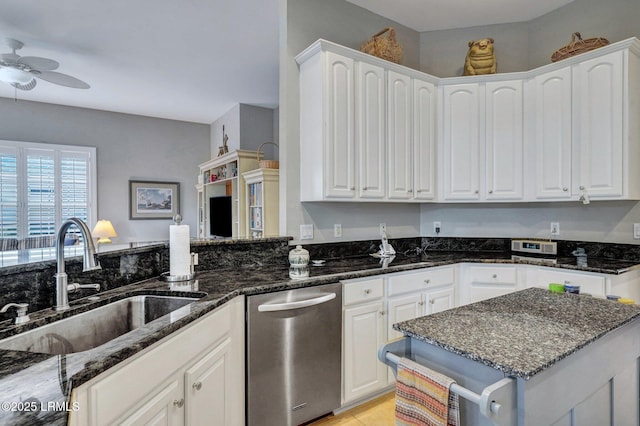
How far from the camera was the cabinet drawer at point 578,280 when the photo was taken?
2.34 meters

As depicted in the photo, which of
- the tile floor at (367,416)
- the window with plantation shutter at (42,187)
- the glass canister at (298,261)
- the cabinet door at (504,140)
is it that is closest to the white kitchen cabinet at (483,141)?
the cabinet door at (504,140)

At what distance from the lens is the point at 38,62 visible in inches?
123

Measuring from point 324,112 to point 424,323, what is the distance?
1717 millimetres

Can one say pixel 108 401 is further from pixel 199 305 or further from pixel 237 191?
pixel 237 191

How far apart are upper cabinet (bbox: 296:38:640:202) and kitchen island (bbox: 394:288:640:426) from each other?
4.82ft

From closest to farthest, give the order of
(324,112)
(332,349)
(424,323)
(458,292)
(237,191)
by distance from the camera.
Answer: (424,323) < (332,349) < (324,112) < (458,292) < (237,191)

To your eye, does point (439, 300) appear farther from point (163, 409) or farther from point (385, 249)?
point (163, 409)

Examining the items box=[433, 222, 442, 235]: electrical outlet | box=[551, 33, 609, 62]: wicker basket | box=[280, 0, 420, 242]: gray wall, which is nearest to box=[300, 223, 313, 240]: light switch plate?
box=[280, 0, 420, 242]: gray wall

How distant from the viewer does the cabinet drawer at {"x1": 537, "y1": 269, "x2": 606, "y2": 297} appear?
7.66ft

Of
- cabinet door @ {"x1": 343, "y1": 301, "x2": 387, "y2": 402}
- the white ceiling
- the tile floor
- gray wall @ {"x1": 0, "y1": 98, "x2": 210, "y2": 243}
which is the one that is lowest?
the tile floor

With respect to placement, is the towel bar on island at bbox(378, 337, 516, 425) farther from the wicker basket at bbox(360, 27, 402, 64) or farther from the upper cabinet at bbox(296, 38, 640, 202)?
the wicker basket at bbox(360, 27, 402, 64)

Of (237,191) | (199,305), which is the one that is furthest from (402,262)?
(237,191)

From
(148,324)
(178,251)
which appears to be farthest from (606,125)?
(148,324)

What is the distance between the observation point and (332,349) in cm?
209
